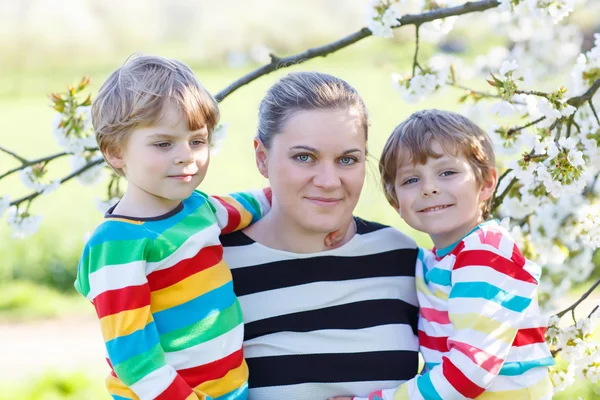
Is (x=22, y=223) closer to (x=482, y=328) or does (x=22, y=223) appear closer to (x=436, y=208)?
(x=436, y=208)

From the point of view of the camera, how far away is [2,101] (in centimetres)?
1159

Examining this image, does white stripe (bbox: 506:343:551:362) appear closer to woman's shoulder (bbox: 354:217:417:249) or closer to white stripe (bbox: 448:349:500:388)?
white stripe (bbox: 448:349:500:388)

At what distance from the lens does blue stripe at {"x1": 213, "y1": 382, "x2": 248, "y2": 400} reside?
1710 millimetres

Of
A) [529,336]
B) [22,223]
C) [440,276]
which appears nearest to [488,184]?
[440,276]

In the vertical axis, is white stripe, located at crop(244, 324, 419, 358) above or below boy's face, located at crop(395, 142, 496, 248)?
below

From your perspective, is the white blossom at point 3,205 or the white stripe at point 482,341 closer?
the white stripe at point 482,341

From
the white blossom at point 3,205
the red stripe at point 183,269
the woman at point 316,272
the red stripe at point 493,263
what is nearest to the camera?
the red stripe at point 183,269

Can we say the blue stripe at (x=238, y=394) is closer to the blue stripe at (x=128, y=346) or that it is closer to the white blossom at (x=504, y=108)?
the blue stripe at (x=128, y=346)

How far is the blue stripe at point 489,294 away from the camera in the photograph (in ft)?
5.50

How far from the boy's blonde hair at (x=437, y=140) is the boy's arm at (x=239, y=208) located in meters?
0.38

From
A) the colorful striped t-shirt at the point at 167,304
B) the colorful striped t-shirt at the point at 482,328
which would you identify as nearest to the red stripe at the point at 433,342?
the colorful striped t-shirt at the point at 482,328

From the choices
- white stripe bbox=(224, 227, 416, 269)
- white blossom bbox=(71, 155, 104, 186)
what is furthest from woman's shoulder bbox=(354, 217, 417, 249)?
white blossom bbox=(71, 155, 104, 186)

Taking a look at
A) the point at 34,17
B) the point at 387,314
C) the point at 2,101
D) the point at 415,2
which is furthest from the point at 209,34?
the point at 387,314

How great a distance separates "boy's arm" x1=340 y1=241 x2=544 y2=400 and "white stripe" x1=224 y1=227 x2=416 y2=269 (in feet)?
0.99
